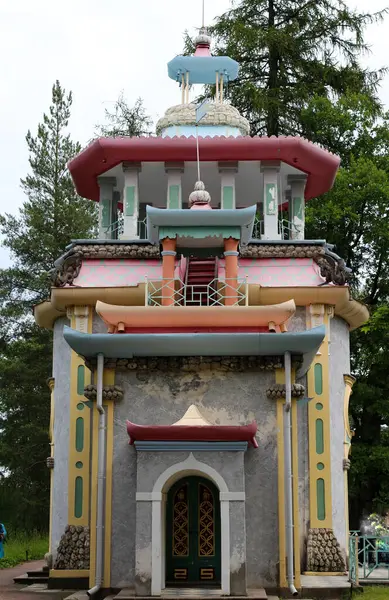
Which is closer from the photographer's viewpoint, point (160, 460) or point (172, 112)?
point (160, 460)

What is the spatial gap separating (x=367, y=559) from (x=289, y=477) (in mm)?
5330

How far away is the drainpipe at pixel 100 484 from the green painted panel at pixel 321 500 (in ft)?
12.6

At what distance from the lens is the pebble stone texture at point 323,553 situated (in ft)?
55.6

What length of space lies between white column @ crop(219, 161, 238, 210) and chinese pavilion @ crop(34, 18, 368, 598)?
0.15 feet

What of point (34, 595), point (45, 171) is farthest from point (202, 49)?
point (45, 171)

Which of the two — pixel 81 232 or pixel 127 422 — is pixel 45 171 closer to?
pixel 81 232

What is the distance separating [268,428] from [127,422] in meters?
2.35

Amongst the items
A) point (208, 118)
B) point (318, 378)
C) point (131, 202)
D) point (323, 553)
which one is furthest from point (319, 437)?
point (208, 118)

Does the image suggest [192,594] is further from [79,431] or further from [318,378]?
[318,378]

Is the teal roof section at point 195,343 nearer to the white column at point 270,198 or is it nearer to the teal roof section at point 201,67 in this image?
the white column at point 270,198

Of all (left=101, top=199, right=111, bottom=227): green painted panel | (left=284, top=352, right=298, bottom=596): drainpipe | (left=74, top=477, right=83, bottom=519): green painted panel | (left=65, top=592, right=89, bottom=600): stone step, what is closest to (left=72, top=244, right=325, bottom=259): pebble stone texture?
(left=101, top=199, right=111, bottom=227): green painted panel

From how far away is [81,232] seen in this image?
120 feet

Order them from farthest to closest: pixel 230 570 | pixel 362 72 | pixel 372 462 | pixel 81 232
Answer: pixel 81 232, pixel 362 72, pixel 372 462, pixel 230 570

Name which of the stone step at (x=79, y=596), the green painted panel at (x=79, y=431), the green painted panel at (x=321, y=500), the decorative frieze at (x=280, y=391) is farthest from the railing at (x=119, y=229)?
the stone step at (x=79, y=596)
